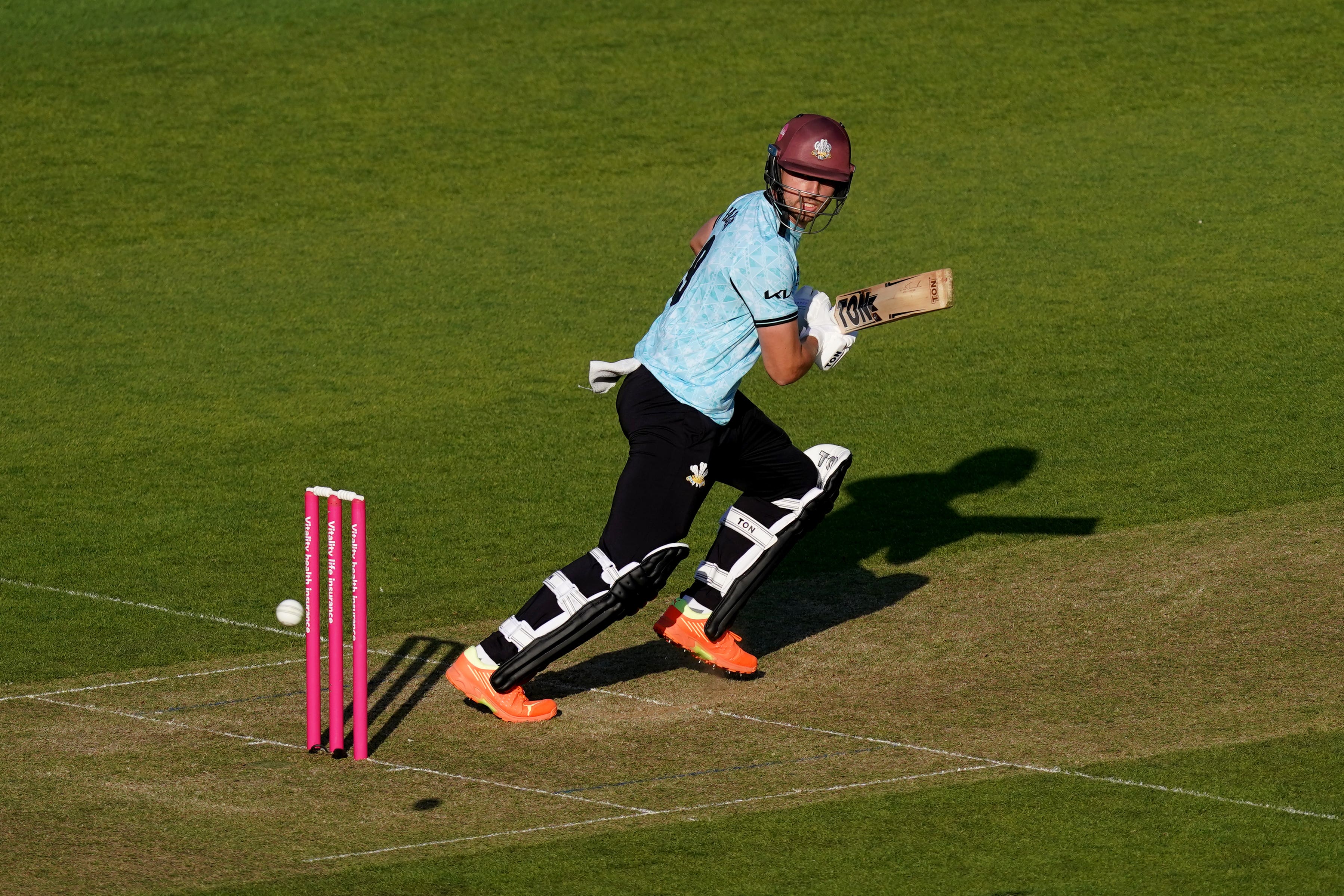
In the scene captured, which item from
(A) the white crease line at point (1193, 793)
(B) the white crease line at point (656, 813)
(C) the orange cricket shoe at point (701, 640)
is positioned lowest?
(A) the white crease line at point (1193, 793)

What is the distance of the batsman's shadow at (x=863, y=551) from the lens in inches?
326

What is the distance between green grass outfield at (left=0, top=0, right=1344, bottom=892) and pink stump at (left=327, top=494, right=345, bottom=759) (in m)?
0.98

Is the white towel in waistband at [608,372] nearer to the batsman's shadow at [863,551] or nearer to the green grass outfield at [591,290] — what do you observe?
the batsman's shadow at [863,551]

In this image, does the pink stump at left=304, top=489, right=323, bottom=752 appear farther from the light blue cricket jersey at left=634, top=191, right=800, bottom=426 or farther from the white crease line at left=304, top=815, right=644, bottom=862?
the light blue cricket jersey at left=634, top=191, right=800, bottom=426

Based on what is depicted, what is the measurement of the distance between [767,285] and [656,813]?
2080mm

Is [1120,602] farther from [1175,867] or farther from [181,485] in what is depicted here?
[181,485]

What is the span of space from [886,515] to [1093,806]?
373cm

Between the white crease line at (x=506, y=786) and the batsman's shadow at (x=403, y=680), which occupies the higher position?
the batsman's shadow at (x=403, y=680)

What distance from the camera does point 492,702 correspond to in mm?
7418

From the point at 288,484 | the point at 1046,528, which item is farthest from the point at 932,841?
the point at 288,484

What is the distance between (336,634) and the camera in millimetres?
6785

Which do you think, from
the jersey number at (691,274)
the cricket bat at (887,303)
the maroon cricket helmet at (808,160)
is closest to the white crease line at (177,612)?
the jersey number at (691,274)

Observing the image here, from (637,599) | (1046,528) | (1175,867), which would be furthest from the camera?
(1046,528)

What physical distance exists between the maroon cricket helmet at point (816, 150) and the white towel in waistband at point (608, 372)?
3.31 feet
